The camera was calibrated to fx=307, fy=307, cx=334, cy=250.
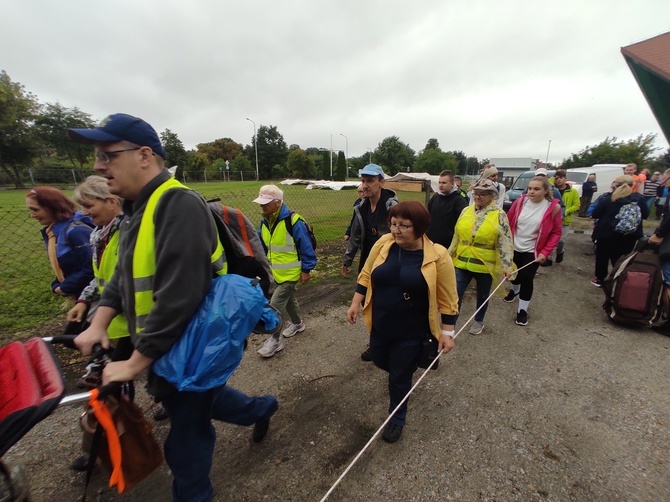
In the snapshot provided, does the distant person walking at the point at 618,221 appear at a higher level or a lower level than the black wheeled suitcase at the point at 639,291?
higher

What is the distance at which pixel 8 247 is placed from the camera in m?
8.86

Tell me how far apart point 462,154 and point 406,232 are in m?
118

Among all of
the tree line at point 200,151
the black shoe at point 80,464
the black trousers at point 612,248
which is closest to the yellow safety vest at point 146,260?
the black shoe at point 80,464

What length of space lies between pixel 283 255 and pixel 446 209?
2524mm

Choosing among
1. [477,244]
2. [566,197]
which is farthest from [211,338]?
[566,197]

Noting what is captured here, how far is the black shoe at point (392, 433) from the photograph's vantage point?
2371mm

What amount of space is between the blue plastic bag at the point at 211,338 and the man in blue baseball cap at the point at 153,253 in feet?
0.17

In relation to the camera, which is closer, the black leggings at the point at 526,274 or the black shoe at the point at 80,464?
the black shoe at the point at 80,464

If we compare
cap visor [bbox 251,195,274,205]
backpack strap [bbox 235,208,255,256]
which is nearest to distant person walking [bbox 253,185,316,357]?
cap visor [bbox 251,195,274,205]

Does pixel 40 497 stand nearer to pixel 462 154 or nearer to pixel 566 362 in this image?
pixel 566 362

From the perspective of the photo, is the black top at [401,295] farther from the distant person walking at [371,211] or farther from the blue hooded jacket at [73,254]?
the blue hooded jacket at [73,254]

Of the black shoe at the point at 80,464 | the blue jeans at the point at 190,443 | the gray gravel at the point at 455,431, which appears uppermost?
the blue jeans at the point at 190,443

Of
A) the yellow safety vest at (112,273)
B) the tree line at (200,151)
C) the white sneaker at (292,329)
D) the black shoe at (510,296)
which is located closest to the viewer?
the yellow safety vest at (112,273)

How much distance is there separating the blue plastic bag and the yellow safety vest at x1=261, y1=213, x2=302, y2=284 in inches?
78.4
